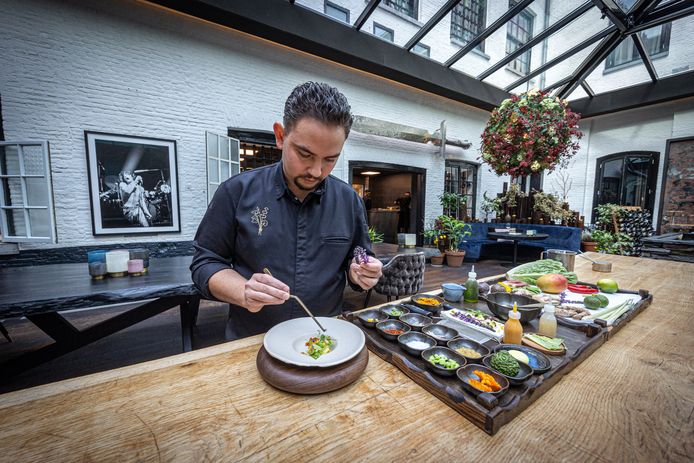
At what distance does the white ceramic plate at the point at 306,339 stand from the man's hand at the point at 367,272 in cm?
27

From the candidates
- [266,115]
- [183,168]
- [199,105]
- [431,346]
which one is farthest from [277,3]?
[431,346]

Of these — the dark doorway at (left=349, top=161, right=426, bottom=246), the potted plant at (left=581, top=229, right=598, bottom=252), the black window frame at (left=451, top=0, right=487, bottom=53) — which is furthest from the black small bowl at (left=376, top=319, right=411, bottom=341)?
the black window frame at (left=451, top=0, right=487, bottom=53)

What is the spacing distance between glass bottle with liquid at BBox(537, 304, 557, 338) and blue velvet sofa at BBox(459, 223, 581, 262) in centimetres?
571

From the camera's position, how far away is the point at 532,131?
13.2ft

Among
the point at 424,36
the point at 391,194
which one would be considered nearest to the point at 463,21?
the point at 424,36

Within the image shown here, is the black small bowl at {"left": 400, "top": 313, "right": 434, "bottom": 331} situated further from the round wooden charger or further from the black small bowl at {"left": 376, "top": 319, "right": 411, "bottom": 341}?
the round wooden charger

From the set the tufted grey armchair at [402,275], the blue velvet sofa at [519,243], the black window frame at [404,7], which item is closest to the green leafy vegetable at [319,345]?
the tufted grey armchair at [402,275]

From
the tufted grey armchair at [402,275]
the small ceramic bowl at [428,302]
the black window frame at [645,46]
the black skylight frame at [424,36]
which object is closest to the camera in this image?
the small ceramic bowl at [428,302]

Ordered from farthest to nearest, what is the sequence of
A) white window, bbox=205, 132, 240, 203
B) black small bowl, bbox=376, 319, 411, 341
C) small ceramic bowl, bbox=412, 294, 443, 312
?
white window, bbox=205, 132, 240, 203 < small ceramic bowl, bbox=412, 294, 443, 312 < black small bowl, bbox=376, 319, 411, 341

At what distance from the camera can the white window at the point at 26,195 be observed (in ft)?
10.7

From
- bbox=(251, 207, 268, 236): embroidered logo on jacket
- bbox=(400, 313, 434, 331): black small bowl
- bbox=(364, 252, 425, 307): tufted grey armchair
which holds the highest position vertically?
bbox=(251, 207, 268, 236): embroidered logo on jacket

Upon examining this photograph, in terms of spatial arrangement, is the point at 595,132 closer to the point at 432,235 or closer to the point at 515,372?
the point at 432,235

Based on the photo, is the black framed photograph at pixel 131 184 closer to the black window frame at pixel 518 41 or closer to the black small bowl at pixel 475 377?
the black small bowl at pixel 475 377

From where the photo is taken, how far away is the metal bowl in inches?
48.8
